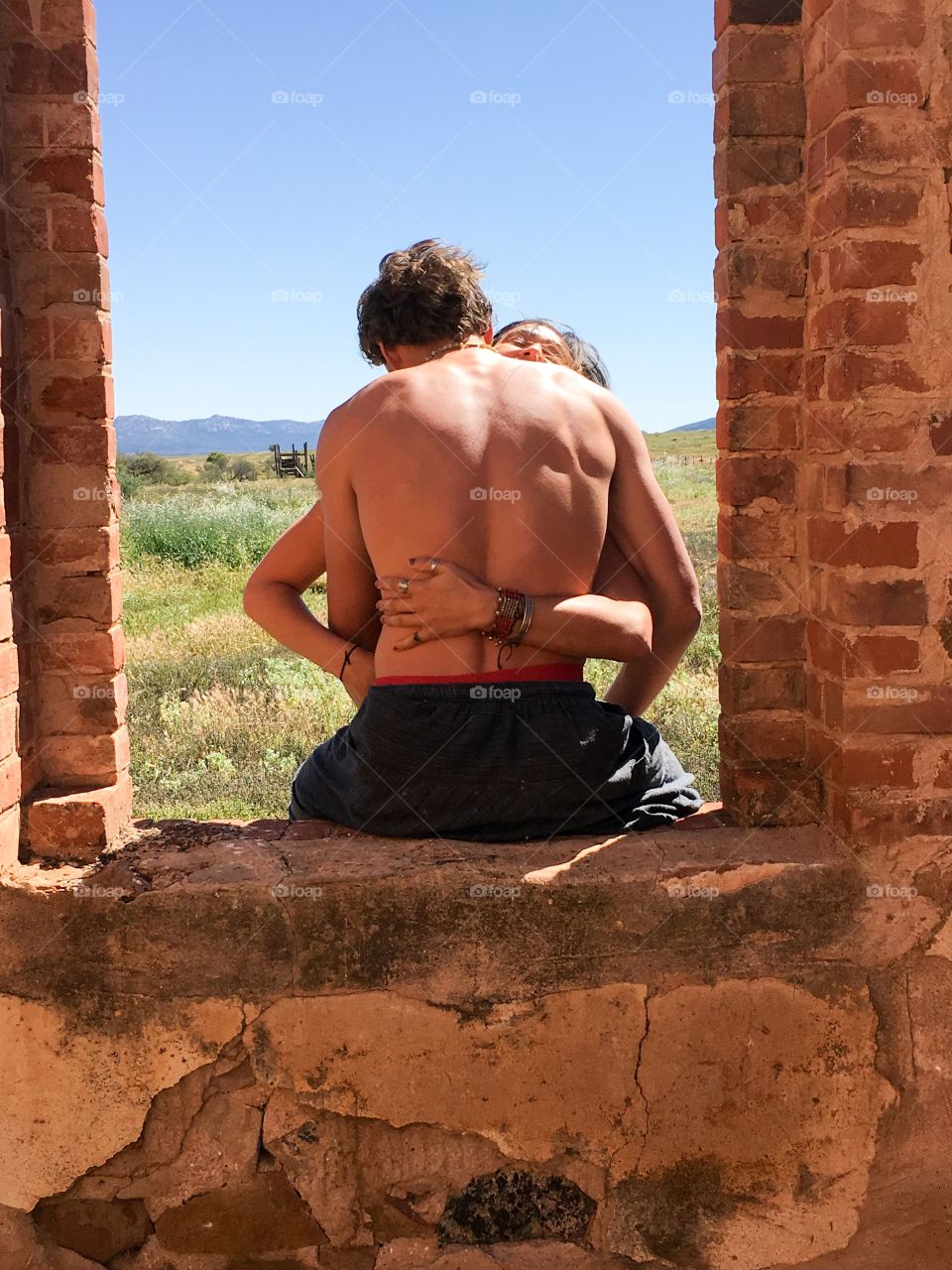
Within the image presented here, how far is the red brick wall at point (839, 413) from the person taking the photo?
2268mm

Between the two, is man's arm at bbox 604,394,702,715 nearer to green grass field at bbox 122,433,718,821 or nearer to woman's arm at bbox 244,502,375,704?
woman's arm at bbox 244,502,375,704

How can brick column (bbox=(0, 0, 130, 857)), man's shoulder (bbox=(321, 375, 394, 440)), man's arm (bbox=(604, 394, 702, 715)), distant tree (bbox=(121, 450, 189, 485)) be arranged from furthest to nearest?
distant tree (bbox=(121, 450, 189, 485)) < man's arm (bbox=(604, 394, 702, 715)) < man's shoulder (bbox=(321, 375, 394, 440)) < brick column (bbox=(0, 0, 130, 857))

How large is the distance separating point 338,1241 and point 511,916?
78 centimetres

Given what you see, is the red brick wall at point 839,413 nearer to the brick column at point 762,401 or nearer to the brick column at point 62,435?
the brick column at point 762,401

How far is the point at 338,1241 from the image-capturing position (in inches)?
94.5

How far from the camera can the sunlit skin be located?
2.44 meters

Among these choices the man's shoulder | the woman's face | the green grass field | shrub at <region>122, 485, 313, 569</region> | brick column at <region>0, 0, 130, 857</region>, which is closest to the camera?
brick column at <region>0, 0, 130, 857</region>

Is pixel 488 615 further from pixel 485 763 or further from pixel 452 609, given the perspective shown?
pixel 485 763

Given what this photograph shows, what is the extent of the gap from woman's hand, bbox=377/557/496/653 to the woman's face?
2.76ft

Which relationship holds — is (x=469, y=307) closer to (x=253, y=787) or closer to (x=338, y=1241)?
(x=338, y=1241)

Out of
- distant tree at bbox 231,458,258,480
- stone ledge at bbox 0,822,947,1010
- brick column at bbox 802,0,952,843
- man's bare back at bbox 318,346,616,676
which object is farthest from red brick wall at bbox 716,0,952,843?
distant tree at bbox 231,458,258,480

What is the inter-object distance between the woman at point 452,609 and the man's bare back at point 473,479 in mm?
50

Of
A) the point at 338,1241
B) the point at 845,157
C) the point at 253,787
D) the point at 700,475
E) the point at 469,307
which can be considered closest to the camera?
the point at 845,157

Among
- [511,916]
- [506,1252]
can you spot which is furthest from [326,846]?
[506,1252]
